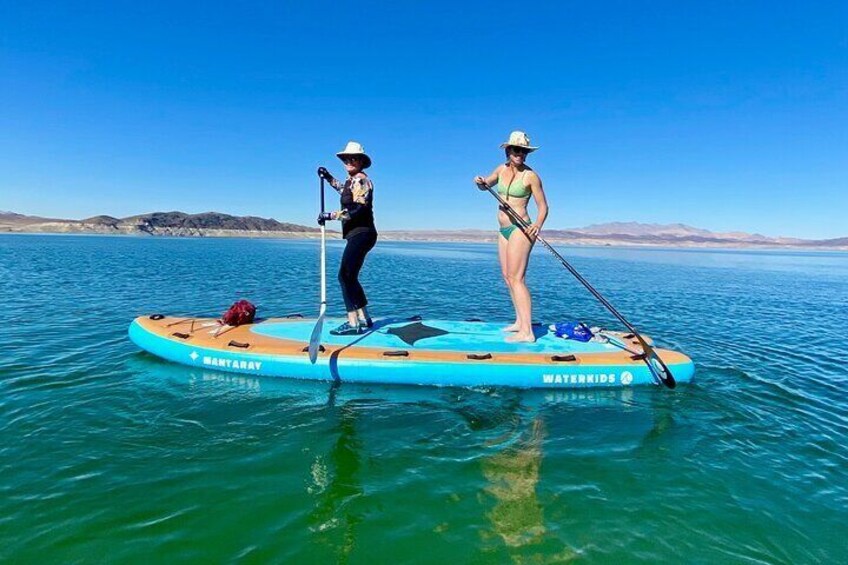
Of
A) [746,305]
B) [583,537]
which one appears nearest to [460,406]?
[583,537]

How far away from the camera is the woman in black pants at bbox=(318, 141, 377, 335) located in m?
9.10

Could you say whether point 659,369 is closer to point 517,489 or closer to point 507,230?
point 507,230

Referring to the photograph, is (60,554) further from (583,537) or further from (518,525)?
(583,537)

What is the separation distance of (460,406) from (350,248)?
4.01m

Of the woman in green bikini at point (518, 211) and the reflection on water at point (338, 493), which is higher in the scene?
the woman in green bikini at point (518, 211)

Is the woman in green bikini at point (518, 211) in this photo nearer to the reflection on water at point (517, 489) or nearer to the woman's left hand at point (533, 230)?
the woman's left hand at point (533, 230)

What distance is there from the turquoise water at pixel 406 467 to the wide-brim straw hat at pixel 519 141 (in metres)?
4.96

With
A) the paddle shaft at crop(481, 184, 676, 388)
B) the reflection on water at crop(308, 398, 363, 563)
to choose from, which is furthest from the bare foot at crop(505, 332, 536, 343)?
the reflection on water at crop(308, 398, 363, 563)

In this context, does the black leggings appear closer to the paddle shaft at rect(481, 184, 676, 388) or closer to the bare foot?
the paddle shaft at rect(481, 184, 676, 388)

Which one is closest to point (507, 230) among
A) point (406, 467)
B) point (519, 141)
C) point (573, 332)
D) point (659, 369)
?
point (519, 141)

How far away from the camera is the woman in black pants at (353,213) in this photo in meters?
9.10

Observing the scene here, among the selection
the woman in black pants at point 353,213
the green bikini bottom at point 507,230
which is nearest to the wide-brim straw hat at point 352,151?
the woman in black pants at point 353,213

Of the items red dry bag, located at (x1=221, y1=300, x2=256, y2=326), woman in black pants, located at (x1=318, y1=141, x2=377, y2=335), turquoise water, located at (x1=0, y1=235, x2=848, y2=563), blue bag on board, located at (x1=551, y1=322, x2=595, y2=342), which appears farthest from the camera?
red dry bag, located at (x1=221, y1=300, x2=256, y2=326)

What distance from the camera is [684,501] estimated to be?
5277 mm
